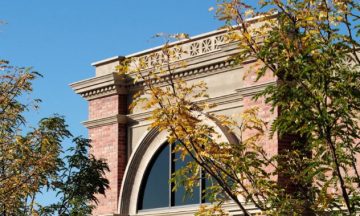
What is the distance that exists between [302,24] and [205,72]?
13.3 meters

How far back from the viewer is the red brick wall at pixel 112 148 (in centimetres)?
2881

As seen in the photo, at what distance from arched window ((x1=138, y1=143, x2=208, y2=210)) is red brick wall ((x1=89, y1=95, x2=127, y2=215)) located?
0.92 m

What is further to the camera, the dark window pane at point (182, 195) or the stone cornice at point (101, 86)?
the stone cornice at point (101, 86)

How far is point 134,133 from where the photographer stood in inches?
1136

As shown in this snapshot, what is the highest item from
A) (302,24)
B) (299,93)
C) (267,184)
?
(302,24)

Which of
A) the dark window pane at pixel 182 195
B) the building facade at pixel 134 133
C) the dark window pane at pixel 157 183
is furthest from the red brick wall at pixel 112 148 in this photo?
the dark window pane at pixel 182 195

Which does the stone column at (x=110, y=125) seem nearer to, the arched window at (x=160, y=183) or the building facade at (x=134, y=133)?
the building facade at (x=134, y=133)

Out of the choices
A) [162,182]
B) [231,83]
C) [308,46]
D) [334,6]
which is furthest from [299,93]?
[162,182]

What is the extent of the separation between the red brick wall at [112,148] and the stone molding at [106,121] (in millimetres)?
105

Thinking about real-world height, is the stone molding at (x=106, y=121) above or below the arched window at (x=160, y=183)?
above

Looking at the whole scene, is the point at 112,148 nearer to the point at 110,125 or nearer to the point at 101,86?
the point at 110,125

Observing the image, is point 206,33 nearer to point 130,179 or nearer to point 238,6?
point 130,179

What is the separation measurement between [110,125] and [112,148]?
0.74 metres

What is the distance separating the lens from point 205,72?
26156mm
